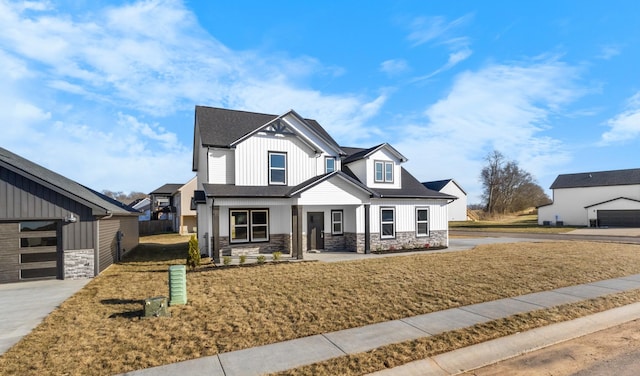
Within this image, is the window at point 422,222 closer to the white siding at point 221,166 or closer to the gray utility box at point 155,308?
the white siding at point 221,166

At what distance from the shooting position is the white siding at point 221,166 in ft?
55.5

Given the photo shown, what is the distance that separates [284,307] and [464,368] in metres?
4.34

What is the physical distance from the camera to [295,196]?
635 inches

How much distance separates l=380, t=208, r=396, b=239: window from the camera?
19.2 metres

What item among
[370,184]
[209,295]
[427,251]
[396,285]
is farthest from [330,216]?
[209,295]

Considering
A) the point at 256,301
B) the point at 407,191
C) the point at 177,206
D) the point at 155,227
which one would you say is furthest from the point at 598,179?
the point at 155,227

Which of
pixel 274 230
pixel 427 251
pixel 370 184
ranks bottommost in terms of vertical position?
pixel 427 251

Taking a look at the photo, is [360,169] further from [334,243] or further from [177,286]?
[177,286]

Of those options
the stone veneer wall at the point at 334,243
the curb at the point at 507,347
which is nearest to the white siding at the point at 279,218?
the stone veneer wall at the point at 334,243

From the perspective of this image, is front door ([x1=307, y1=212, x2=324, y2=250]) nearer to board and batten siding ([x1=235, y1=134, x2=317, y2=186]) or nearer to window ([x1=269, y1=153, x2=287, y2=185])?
board and batten siding ([x1=235, y1=134, x2=317, y2=186])

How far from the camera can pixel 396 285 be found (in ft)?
33.9

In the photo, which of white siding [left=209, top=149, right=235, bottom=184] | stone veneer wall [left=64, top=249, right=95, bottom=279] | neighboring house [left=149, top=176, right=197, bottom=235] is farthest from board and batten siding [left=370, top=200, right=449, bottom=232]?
neighboring house [left=149, top=176, right=197, bottom=235]

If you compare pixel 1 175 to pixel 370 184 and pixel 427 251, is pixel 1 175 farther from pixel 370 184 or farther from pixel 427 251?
pixel 427 251

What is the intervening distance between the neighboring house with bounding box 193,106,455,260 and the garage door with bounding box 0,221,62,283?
227 inches
